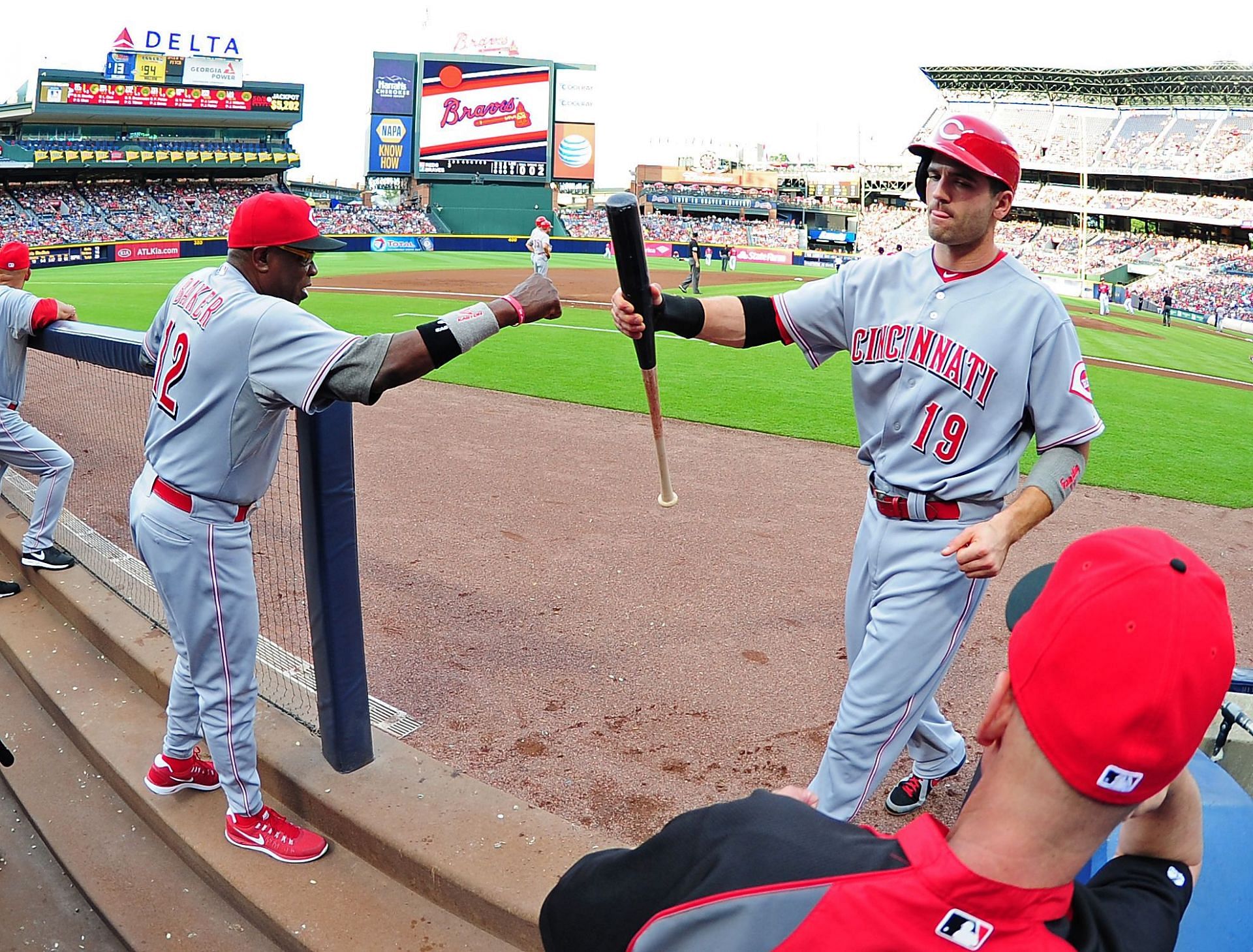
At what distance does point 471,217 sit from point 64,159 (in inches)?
793

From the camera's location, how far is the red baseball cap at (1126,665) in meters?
0.96

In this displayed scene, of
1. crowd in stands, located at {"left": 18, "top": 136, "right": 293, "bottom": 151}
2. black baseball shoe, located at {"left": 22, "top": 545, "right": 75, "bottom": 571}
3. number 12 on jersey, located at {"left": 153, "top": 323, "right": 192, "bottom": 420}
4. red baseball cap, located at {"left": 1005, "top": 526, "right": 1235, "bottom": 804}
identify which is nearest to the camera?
red baseball cap, located at {"left": 1005, "top": 526, "right": 1235, "bottom": 804}

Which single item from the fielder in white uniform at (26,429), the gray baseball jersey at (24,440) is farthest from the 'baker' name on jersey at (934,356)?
the gray baseball jersey at (24,440)

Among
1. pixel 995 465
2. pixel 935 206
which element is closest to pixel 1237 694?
pixel 995 465

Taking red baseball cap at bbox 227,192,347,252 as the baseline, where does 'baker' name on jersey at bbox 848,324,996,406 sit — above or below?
below

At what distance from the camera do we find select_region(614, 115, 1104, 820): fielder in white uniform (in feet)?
8.59

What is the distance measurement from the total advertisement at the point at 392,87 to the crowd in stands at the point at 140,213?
5546mm

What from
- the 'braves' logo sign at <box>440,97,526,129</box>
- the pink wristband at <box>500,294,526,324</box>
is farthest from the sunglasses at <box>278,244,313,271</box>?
the 'braves' logo sign at <box>440,97,526,129</box>

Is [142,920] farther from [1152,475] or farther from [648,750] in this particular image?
[1152,475]

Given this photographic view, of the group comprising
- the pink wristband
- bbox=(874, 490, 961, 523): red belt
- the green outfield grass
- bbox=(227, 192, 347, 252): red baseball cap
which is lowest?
the green outfield grass

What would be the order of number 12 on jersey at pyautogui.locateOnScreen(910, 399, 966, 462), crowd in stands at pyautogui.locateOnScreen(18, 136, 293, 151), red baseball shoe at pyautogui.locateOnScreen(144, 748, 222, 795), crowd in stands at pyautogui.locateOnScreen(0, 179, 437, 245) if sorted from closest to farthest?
number 12 on jersey at pyautogui.locateOnScreen(910, 399, 966, 462) < red baseball shoe at pyautogui.locateOnScreen(144, 748, 222, 795) < crowd in stands at pyautogui.locateOnScreen(0, 179, 437, 245) < crowd in stands at pyautogui.locateOnScreen(18, 136, 293, 151)

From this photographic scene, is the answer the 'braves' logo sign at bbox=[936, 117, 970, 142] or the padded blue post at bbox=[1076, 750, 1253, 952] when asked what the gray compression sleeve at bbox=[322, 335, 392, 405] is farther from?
the padded blue post at bbox=[1076, 750, 1253, 952]

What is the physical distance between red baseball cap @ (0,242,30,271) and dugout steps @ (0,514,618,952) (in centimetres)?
276

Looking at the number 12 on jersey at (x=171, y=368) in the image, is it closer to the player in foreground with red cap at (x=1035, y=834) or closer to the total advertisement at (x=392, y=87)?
the player in foreground with red cap at (x=1035, y=834)
